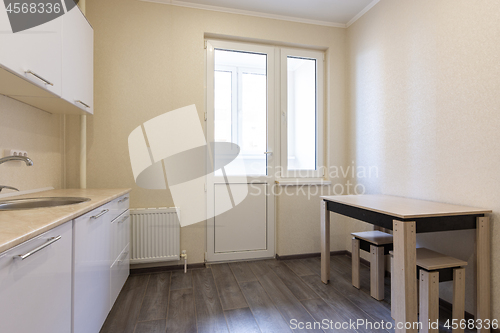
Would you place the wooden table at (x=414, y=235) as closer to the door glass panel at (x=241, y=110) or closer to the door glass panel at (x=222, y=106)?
the door glass panel at (x=241, y=110)

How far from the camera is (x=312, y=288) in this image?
2.40 metres

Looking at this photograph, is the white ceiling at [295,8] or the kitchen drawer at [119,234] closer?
the kitchen drawer at [119,234]

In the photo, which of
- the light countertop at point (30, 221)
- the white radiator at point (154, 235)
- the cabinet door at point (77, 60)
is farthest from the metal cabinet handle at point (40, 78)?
the white radiator at point (154, 235)

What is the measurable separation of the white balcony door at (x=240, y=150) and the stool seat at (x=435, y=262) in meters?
1.63

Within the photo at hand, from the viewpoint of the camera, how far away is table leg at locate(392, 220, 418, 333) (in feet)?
5.24

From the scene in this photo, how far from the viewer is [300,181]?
3207mm

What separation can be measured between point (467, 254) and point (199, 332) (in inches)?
75.3

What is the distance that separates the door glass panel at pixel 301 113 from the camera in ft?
10.6

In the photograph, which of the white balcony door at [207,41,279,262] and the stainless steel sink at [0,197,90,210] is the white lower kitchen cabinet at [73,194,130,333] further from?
the white balcony door at [207,41,279,262]

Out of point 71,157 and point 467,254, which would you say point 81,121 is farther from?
point 467,254

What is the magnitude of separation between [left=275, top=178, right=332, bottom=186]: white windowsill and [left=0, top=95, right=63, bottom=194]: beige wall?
86.5 inches

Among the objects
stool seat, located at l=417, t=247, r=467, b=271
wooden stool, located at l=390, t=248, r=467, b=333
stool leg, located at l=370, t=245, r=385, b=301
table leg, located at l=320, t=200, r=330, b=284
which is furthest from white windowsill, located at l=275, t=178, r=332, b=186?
wooden stool, located at l=390, t=248, r=467, b=333

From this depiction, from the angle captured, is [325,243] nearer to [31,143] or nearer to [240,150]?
[240,150]

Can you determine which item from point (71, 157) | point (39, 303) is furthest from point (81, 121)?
point (39, 303)
